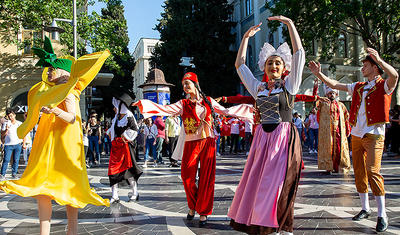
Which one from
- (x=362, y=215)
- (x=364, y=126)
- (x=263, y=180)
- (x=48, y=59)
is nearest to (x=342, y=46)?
(x=364, y=126)

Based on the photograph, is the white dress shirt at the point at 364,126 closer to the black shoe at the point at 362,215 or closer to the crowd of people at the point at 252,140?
the crowd of people at the point at 252,140

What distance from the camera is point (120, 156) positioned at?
6258 mm

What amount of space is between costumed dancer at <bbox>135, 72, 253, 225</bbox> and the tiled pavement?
353mm

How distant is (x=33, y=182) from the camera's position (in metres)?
3.38

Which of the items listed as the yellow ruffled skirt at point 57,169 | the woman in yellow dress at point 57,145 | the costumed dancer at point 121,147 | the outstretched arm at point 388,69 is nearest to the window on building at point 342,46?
the costumed dancer at point 121,147

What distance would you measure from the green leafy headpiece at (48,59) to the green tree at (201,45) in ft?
83.6

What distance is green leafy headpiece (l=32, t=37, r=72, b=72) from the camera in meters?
3.62

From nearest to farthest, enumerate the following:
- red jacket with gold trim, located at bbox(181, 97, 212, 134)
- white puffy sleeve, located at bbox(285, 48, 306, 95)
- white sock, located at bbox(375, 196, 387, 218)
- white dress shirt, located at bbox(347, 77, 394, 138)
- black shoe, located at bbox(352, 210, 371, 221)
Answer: white puffy sleeve, located at bbox(285, 48, 306, 95)
white sock, located at bbox(375, 196, 387, 218)
white dress shirt, located at bbox(347, 77, 394, 138)
black shoe, located at bbox(352, 210, 371, 221)
red jacket with gold trim, located at bbox(181, 97, 212, 134)

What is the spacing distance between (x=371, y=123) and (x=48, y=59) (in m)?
3.96

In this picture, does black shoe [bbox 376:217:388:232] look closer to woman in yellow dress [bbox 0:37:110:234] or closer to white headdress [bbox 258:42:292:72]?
white headdress [bbox 258:42:292:72]

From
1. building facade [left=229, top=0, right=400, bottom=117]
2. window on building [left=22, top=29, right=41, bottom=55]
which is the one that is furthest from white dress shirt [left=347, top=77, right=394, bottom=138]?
window on building [left=22, top=29, right=41, bottom=55]

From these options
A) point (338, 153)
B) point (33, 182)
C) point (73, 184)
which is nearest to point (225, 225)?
point (73, 184)

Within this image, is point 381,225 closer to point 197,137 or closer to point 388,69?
point 388,69

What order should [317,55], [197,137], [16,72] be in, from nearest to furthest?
1. [197,137]
2. [16,72]
3. [317,55]
